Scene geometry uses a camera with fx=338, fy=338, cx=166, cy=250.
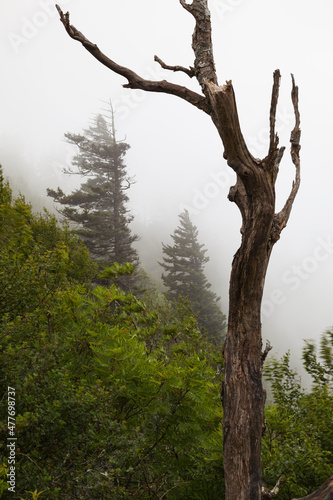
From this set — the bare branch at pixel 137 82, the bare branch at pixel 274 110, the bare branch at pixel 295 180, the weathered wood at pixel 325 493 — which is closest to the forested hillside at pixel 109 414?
the weathered wood at pixel 325 493

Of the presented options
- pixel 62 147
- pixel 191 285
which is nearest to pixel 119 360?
pixel 191 285

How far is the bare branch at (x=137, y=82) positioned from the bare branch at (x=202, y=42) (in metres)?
0.27

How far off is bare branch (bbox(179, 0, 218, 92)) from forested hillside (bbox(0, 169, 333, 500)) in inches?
123

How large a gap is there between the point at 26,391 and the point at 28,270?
206 centimetres

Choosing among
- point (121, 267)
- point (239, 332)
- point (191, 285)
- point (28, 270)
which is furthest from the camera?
point (191, 285)

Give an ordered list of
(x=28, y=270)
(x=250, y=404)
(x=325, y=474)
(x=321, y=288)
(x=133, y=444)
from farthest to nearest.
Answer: (x=321, y=288) → (x=28, y=270) → (x=325, y=474) → (x=133, y=444) → (x=250, y=404)

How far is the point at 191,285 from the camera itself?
89.3 feet

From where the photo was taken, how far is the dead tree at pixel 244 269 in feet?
9.57

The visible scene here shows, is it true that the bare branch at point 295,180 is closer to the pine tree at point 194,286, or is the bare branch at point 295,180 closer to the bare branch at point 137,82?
the bare branch at point 137,82

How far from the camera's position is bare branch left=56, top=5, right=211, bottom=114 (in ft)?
10.5

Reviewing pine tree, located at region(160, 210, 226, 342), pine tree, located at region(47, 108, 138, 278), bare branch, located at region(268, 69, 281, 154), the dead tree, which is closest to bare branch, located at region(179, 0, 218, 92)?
the dead tree

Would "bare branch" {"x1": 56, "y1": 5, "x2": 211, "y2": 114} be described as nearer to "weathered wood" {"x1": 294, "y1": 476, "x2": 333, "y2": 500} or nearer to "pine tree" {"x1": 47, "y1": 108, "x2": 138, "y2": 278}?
"weathered wood" {"x1": 294, "y1": 476, "x2": 333, "y2": 500}

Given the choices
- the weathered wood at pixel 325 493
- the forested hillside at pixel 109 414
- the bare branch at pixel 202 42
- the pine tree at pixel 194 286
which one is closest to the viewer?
the weathered wood at pixel 325 493

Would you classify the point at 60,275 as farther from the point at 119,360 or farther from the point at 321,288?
the point at 321,288
